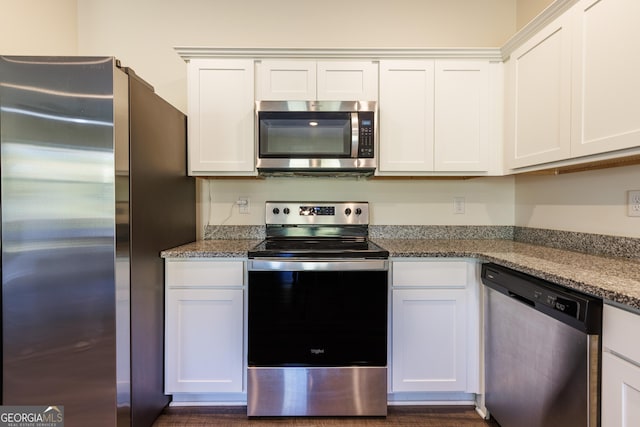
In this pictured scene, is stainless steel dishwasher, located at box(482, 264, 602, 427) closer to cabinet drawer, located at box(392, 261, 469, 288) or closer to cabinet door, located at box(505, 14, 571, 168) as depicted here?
cabinet drawer, located at box(392, 261, 469, 288)

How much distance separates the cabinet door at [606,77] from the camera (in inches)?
47.3

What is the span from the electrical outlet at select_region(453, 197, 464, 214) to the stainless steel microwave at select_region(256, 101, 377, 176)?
814mm

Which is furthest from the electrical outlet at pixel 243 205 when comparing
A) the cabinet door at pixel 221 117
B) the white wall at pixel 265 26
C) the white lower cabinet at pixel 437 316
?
the white lower cabinet at pixel 437 316

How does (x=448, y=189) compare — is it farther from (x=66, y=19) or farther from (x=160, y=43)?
(x=66, y=19)

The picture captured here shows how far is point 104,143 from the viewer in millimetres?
1319

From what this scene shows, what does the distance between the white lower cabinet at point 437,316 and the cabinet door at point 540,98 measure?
717 millimetres

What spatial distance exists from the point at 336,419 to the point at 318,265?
86cm

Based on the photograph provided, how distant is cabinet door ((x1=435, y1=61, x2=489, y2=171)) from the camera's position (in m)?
2.00

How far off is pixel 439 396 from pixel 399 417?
29cm

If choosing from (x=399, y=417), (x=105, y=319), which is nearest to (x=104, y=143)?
(x=105, y=319)

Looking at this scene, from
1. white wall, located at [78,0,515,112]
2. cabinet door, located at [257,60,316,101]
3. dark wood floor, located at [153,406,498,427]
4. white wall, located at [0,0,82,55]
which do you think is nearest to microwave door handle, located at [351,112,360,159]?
cabinet door, located at [257,60,316,101]

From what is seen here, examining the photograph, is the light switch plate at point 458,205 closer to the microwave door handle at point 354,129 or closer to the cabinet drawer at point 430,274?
the cabinet drawer at point 430,274

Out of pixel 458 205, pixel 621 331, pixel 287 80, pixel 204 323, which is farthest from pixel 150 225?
pixel 458 205

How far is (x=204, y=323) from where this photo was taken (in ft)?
5.73
